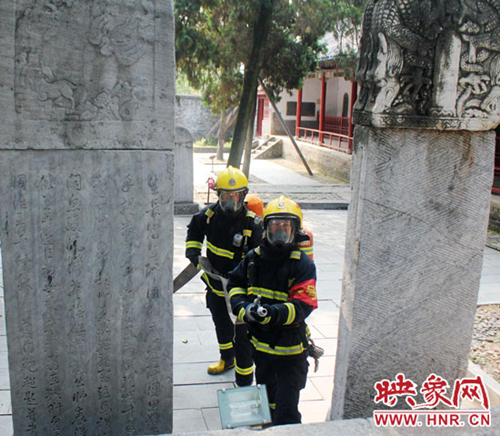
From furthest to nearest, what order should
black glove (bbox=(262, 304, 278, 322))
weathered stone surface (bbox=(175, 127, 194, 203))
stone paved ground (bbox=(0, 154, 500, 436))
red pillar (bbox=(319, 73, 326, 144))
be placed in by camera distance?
1. red pillar (bbox=(319, 73, 326, 144))
2. weathered stone surface (bbox=(175, 127, 194, 203))
3. stone paved ground (bbox=(0, 154, 500, 436))
4. black glove (bbox=(262, 304, 278, 322))

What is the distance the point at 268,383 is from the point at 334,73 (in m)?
17.6

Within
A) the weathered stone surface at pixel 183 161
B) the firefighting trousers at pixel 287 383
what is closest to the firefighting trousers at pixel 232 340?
the firefighting trousers at pixel 287 383

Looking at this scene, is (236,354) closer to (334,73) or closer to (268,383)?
(268,383)

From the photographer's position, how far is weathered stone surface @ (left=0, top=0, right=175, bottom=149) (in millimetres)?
2795

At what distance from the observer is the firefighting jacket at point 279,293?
3506 mm

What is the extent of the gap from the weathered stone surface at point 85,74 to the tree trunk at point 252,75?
8.83 metres

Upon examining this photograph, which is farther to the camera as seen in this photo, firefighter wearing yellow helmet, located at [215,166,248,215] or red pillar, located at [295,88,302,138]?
red pillar, located at [295,88,302,138]

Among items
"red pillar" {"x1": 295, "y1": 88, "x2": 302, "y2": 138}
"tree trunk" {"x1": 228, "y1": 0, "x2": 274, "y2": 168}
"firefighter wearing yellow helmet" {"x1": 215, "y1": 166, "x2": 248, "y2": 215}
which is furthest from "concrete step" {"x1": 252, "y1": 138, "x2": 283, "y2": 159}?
"firefighter wearing yellow helmet" {"x1": 215, "y1": 166, "x2": 248, "y2": 215}

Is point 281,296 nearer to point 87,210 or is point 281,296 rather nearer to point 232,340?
point 87,210

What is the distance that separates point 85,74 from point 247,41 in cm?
1070

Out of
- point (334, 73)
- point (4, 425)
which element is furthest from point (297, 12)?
point (4, 425)

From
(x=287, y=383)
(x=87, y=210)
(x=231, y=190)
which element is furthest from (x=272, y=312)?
(x=231, y=190)

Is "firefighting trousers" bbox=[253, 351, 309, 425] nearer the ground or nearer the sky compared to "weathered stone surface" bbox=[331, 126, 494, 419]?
nearer the ground

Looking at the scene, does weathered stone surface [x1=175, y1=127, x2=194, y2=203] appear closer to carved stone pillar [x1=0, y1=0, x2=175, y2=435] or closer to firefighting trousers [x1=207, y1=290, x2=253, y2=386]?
firefighting trousers [x1=207, y1=290, x2=253, y2=386]
